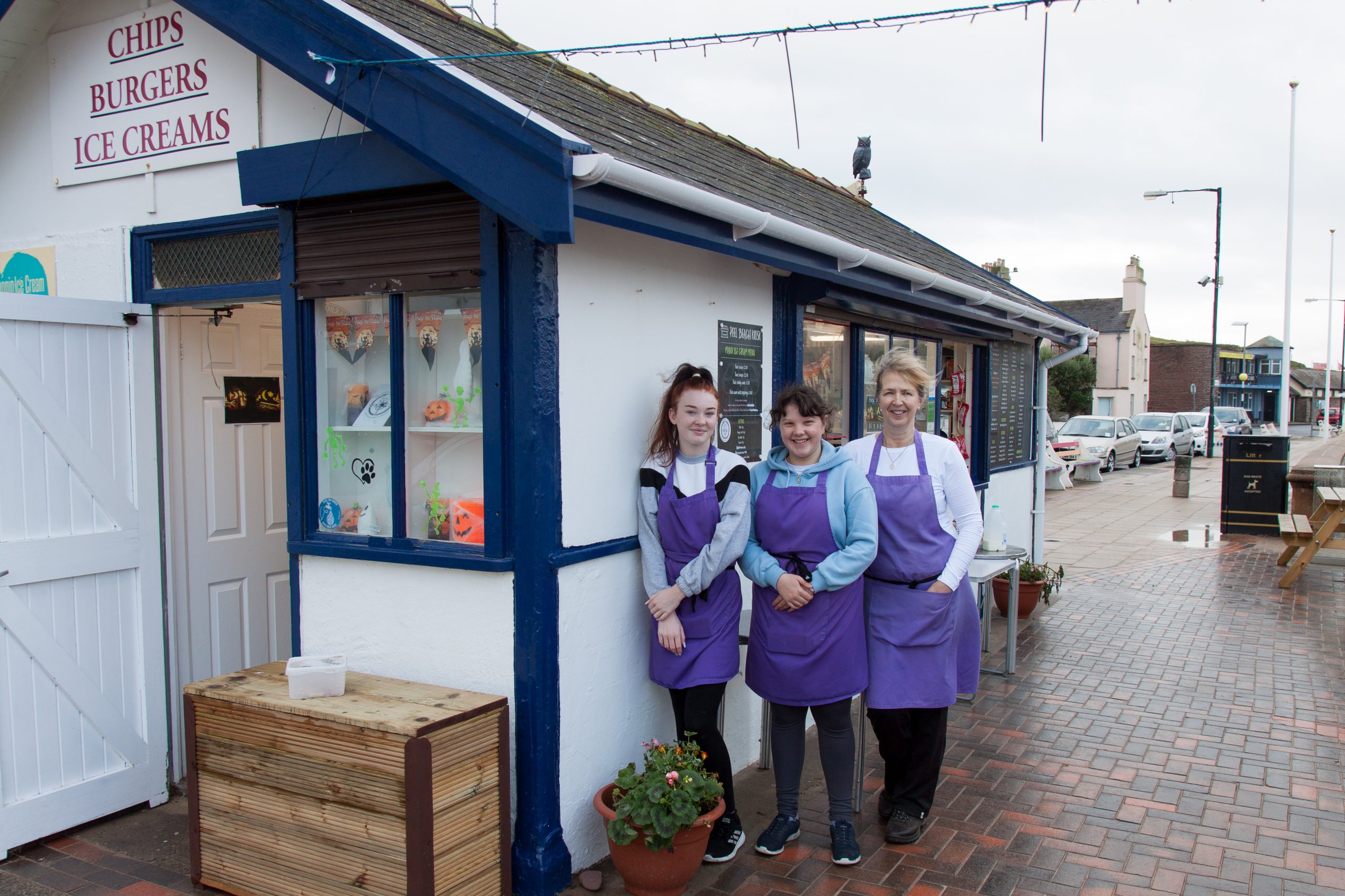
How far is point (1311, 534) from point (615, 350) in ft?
30.8

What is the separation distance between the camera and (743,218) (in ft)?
13.0

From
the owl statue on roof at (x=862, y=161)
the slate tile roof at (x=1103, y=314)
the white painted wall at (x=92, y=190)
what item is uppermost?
the slate tile roof at (x=1103, y=314)

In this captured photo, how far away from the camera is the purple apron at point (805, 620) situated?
380cm

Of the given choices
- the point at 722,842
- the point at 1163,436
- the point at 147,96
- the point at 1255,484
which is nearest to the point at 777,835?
the point at 722,842

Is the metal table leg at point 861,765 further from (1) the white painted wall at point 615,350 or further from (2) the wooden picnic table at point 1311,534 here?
(2) the wooden picnic table at point 1311,534

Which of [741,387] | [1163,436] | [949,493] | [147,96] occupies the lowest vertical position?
[1163,436]

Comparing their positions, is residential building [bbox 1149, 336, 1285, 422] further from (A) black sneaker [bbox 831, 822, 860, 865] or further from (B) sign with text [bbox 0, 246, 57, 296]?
(B) sign with text [bbox 0, 246, 57, 296]

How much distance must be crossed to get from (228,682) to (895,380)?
9.55 ft

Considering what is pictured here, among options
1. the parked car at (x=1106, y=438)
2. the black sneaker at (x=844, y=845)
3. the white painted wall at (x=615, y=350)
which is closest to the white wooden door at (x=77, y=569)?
the white painted wall at (x=615, y=350)

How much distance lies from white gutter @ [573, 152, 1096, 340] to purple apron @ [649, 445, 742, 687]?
100 cm

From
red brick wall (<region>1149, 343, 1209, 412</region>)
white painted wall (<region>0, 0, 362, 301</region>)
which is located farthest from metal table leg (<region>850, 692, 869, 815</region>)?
red brick wall (<region>1149, 343, 1209, 412</region>)

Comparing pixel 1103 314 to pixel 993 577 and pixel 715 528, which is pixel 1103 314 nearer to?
pixel 993 577

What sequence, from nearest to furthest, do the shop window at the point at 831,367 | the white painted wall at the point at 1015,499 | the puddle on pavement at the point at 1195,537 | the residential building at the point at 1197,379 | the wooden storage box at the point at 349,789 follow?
1. the wooden storage box at the point at 349,789
2. the shop window at the point at 831,367
3. the white painted wall at the point at 1015,499
4. the puddle on pavement at the point at 1195,537
5. the residential building at the point at 1197,379

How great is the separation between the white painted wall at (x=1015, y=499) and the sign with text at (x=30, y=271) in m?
7.21
